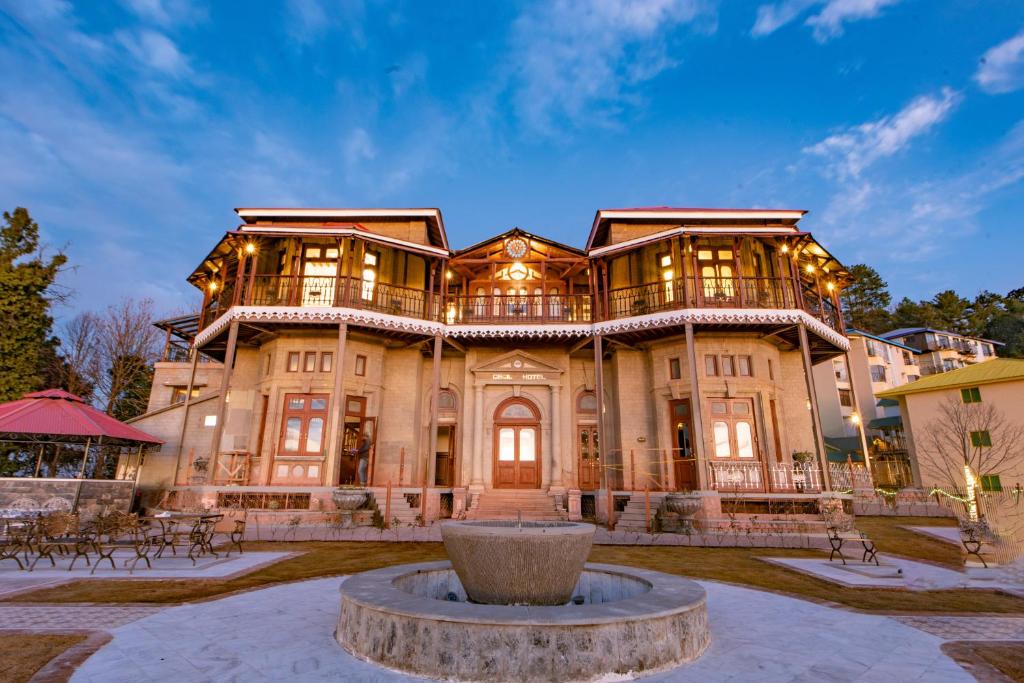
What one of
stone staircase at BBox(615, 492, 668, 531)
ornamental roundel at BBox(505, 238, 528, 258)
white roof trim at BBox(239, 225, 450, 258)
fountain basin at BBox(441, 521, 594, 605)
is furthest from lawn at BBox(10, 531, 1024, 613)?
ornamental roundel at BBox(505, 238, 528, 258)

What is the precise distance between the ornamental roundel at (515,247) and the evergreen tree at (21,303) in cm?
2079

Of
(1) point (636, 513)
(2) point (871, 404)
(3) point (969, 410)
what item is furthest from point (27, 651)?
(2) point (871, 404)

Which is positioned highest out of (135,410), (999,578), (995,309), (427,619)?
(995,309)

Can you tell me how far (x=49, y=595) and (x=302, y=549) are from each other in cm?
568

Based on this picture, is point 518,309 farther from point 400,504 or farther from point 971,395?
point 971,395

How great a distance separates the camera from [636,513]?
663 inches

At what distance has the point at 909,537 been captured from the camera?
15.2 m

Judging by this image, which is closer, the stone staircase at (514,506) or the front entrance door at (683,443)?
the stone staircase at (514,506)

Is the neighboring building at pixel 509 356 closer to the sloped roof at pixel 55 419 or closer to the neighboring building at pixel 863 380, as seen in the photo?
the sloped roof at pixel 55 419

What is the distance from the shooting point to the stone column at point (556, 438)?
20.2 m

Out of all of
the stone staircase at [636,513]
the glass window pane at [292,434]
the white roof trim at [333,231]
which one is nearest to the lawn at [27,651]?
the glass window pane at [292,434]

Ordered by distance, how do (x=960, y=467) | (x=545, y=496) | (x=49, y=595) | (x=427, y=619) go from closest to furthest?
(x=427, y=619) → (x=49, y=595) → (x=545, y=496) → (x=960, y=467)

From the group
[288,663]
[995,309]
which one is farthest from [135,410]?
[995,309]

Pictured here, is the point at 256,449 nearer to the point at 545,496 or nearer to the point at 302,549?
the point at 302,549
